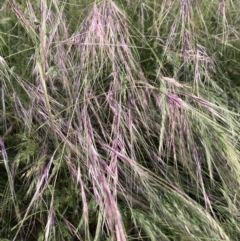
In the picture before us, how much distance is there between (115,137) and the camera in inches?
34.9

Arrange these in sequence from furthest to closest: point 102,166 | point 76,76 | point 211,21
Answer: point 211,21, point 76,76, point 102,166

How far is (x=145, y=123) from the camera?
941 mm

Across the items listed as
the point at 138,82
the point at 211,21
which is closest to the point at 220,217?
the point at 138,82

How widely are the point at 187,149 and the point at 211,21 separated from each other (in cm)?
47

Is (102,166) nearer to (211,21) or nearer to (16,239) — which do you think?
(16,239)

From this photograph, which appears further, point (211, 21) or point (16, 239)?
point (211, 21)

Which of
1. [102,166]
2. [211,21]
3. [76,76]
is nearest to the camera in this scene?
[102,166]

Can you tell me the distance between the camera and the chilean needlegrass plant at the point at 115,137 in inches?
33.4

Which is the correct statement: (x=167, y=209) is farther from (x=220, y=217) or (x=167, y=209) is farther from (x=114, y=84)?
(x=114, y=84)

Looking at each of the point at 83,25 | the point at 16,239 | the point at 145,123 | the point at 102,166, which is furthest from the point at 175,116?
the point at 16,239

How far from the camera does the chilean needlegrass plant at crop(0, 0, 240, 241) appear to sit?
2.78 feet

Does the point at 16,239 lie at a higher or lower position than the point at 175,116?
lower

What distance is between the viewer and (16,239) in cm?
88

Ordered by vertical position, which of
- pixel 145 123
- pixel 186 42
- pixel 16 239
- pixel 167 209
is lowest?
pixel 16 239
